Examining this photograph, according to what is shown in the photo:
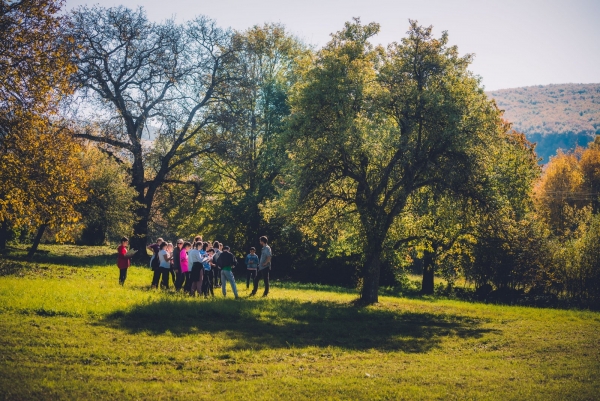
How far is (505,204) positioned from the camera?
22.3 metres

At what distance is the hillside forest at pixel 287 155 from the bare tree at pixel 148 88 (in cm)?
11

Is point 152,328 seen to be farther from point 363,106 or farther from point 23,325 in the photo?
point 363,106

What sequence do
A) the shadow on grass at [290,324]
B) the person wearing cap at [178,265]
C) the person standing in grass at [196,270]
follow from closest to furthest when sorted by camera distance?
the shadow on grass at [290,324] → the person standing in grass at [196,270] → the person wearing cap at [178,265]

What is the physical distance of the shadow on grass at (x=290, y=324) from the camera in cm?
1427

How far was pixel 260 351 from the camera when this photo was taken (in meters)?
12.6

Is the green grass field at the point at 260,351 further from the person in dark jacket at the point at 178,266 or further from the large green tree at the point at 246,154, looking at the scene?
the large green tree at the point at 246,154

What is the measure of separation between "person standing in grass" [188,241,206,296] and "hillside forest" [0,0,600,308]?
501 centimetres

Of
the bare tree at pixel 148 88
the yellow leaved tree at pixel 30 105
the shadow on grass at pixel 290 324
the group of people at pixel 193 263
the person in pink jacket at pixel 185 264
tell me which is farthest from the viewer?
the bare tree at pixel 148 88

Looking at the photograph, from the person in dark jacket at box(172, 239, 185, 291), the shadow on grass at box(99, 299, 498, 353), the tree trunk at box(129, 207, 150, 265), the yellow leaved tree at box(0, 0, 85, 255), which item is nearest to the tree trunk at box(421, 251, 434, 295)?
the shadow on grass at box(99, 299, 498, 353)

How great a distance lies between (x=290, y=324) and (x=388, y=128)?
9705mm

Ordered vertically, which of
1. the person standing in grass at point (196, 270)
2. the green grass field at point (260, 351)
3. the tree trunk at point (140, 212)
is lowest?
the green grass field at point (260, 351)

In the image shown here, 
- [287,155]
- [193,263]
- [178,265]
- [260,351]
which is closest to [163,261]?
[178,265]

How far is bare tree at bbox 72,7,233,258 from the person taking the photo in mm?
34125

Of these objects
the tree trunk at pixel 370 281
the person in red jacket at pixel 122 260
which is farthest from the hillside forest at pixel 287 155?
the person in red jacket at pixel 122 260
